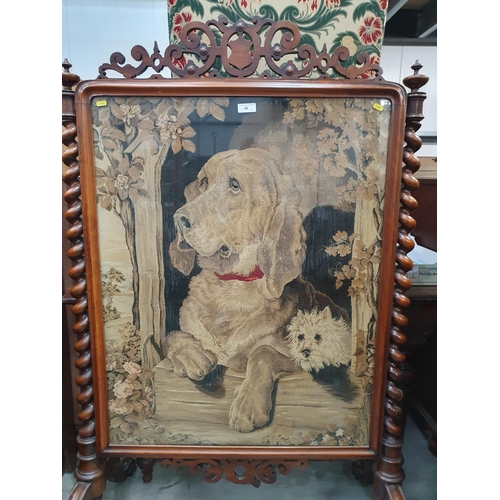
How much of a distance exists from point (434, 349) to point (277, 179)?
917 millimetres

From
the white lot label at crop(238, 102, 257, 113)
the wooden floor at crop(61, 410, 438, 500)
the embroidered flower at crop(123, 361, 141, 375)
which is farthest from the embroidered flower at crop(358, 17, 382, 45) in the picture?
the wooden floor at crop(61, 410, 438, 500)

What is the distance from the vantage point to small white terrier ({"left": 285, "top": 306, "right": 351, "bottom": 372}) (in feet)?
2.87

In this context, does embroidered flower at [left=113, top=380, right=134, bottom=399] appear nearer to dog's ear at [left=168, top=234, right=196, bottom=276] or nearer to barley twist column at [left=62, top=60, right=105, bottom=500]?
barley twist column at [left=62, top=60, right=105, bottom=500]

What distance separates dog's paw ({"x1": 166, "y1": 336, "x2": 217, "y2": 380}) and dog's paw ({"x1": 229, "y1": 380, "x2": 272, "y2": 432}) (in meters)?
0.09

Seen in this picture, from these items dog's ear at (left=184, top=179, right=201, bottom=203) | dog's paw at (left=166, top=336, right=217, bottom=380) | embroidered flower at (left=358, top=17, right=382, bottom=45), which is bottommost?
dog's paw at (left=166, top=336, right=217, bottom=380)

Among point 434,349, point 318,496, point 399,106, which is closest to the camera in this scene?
point 399,106

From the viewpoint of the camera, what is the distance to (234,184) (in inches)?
32.5

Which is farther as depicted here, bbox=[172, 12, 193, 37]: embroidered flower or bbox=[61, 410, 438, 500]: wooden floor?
bbox=[61, 410, 438, 500]: wooden floor

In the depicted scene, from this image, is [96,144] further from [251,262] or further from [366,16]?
[366,16]

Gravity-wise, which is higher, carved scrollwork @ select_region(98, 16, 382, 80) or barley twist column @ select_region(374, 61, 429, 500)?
carved scrollwork @ select_region(98, 16, 382, 80)

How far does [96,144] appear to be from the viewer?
82 cm

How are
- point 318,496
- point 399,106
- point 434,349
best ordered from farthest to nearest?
point 434,349, point 318,496, point 399,106

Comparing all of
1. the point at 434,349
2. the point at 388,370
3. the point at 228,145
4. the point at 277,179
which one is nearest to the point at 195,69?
the point at 228,145

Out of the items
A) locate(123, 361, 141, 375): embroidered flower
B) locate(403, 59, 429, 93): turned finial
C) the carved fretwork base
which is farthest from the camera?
the carved fretwork base
